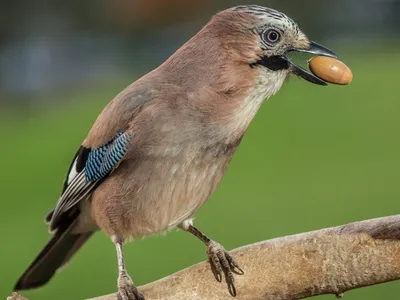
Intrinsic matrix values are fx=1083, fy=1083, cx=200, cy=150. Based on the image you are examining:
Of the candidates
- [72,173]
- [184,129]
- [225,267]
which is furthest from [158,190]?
[72,173]

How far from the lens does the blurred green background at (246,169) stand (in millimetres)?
7711

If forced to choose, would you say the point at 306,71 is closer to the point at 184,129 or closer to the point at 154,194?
the point at 184,129

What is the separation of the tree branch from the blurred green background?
2390 mm

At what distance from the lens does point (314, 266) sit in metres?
2.78

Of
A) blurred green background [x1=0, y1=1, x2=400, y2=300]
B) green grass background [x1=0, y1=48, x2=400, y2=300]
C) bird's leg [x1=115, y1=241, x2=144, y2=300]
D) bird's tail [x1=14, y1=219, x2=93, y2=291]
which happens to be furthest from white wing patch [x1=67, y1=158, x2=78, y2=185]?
green grass background [x1=0, y1=48, x2=400, y2=300]

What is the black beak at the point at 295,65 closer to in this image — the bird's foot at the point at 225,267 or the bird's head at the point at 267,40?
the bird's head at the point at 267,40

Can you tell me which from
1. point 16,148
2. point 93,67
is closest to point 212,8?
point 93,67

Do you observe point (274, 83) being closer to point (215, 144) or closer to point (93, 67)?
point (215, 144)

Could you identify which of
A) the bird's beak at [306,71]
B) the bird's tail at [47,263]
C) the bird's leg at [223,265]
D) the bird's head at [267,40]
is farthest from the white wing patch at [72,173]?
the bird's beak at [306,71]

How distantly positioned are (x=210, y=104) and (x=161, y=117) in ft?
0.60

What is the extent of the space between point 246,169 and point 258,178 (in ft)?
1.94

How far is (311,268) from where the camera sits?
9.13ft

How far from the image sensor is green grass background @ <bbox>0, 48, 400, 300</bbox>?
764 cm

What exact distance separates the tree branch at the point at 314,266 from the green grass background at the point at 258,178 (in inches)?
131
